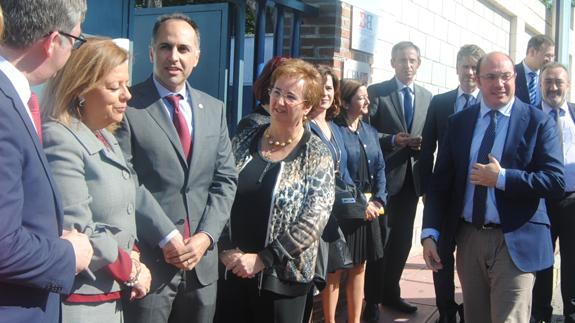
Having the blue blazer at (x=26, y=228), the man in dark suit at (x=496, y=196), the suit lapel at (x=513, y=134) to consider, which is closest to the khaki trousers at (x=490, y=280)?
the man in dark suit at (x=496, y=196)

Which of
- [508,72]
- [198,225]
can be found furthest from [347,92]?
[198,225]

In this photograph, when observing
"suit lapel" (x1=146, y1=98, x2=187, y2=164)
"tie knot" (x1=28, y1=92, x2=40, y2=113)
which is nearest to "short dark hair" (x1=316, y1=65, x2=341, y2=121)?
"suit lapel" (x1=146, y1=98, x2=187, y2=164)

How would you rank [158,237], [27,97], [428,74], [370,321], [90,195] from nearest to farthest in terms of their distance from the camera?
[27,97]
[90,195]
[158,237]
[370,321]
[428,74]

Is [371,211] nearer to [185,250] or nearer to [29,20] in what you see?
[185,250]

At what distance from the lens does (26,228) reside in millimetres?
1625

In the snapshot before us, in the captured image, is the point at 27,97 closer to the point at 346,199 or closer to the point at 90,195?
the point at 90,195

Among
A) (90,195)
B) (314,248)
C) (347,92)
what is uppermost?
(347,92)

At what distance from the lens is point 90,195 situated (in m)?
2.27

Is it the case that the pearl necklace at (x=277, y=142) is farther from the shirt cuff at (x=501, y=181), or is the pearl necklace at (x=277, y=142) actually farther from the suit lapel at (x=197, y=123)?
the shirt cuff at (x=501, y=181)

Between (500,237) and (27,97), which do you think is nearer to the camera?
(27,97)

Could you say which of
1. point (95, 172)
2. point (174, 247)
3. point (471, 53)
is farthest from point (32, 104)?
point (471, 53)

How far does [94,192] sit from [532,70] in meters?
A: 4.91

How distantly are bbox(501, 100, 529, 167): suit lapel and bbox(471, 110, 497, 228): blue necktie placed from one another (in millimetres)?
86

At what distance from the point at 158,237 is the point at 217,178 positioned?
1.55ft
